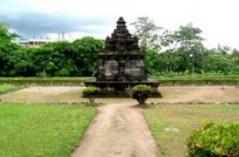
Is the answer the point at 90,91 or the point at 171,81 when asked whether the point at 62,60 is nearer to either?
the point at 171,81

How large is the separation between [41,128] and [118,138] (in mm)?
2804

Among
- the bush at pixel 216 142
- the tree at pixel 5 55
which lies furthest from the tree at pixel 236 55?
the bush at pixel 216 142

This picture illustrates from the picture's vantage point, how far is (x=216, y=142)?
271 inches

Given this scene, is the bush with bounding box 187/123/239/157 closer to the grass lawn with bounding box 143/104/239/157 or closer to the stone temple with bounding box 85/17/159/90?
the grass lawn with bounding box 143/104/239/157

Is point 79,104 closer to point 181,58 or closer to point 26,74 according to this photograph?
point 26,74

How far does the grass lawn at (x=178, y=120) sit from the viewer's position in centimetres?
1270

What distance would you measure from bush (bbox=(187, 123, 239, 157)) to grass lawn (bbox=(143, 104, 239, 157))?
3433 millimetres

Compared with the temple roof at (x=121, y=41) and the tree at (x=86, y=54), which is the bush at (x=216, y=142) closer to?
the temple roof at (x=121, y=41)

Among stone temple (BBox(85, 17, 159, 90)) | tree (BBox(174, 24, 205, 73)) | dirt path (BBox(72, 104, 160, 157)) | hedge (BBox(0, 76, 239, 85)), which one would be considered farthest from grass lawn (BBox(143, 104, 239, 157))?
tree (BBox(174, 24, 205, 73))

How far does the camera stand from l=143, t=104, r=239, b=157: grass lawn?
12695 millimetres

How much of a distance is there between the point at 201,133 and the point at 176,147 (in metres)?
5.07

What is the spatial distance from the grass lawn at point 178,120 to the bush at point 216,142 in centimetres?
343

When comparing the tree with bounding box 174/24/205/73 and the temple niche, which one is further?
the tree with bounding box 174/24/205/73

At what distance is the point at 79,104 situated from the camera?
2306cm
